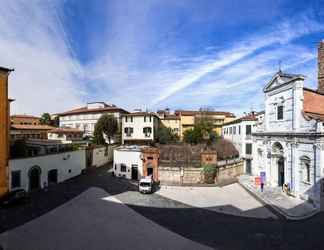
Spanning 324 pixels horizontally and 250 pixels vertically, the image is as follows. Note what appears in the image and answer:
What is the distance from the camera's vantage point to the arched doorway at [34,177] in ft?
72.4

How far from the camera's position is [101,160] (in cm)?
3800

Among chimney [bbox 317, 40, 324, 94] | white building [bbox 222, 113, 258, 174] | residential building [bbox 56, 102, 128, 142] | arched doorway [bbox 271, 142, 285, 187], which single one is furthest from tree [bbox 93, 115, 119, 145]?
chimney [bbox 317, 40, 324, 94]

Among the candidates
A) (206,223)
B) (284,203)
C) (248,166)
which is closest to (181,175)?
(206,223)

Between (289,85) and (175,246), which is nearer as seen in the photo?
(175,246)

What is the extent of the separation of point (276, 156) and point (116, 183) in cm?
1837

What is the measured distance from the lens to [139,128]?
41.0 m

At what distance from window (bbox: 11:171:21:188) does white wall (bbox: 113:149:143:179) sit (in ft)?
36.2

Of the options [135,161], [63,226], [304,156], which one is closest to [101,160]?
[135,161]

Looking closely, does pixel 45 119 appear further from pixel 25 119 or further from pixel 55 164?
pixel 55 164

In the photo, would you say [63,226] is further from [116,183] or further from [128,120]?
[128,120]

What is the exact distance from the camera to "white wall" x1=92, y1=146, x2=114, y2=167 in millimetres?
35787

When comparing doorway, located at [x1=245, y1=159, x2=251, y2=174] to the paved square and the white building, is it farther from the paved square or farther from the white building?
the paved square

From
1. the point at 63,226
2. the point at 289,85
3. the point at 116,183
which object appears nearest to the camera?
the point at 63,226

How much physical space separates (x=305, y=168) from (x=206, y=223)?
35.8 feet
